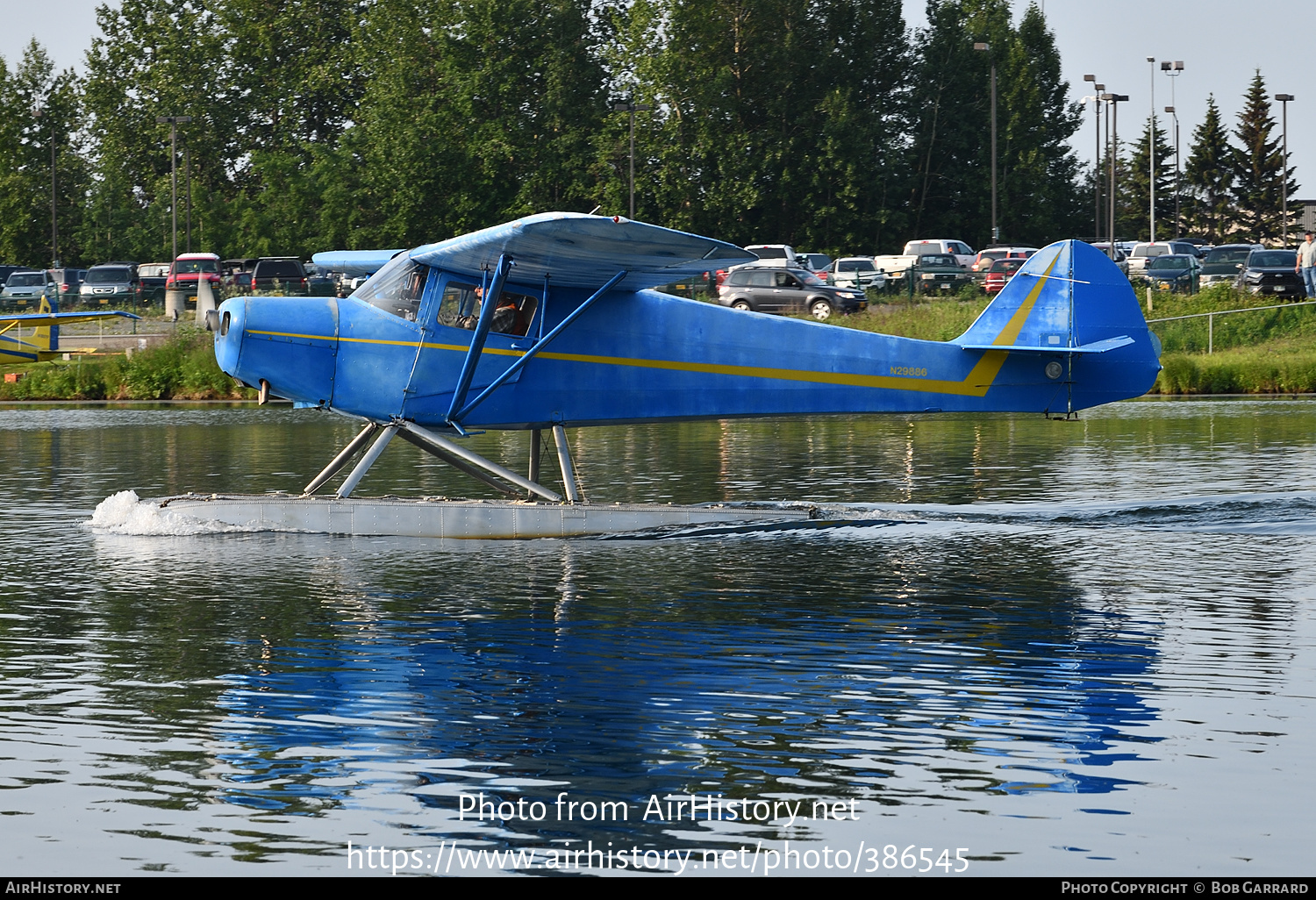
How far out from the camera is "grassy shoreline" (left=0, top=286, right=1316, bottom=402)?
33.5m

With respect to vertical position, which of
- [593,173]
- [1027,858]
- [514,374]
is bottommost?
[1027,858]

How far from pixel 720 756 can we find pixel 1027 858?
164 centimetres

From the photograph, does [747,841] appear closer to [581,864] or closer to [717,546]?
[581,864]

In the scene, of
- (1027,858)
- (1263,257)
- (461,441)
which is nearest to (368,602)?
(1027,858)

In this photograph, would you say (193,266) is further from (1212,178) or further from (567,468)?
(1212,178)

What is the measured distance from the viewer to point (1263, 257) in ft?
140

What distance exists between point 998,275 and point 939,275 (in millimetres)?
2190

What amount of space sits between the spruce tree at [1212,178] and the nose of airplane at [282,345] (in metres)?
86.0

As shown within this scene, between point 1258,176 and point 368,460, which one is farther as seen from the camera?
point 1258,176

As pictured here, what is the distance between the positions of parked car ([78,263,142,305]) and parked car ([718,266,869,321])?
2252 cm

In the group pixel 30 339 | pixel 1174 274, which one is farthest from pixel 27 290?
pixel 1174 274

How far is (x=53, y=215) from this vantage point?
80750 millimetres

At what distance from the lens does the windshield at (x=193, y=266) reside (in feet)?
192

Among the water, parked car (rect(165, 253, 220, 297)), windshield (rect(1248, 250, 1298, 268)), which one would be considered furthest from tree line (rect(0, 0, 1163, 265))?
the water
